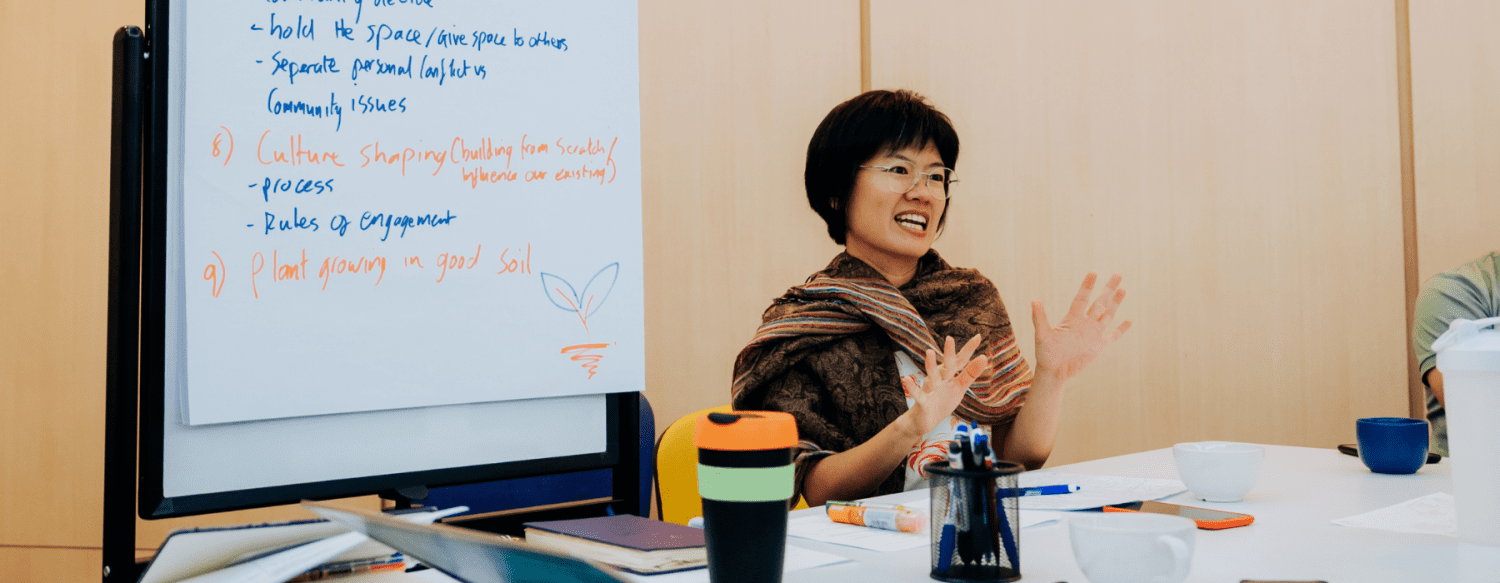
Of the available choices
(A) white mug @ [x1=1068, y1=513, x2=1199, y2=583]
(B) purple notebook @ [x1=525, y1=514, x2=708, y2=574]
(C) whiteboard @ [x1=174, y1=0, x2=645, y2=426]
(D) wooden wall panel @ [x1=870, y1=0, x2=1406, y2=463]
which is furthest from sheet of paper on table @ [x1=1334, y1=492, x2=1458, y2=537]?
(D) wooden wall panel @ [x1=870, y1=0, x2=1406, y2=463]

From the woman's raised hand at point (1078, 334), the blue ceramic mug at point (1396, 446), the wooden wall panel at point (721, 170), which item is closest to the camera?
the blue ceramic mug at point (1396, 446)

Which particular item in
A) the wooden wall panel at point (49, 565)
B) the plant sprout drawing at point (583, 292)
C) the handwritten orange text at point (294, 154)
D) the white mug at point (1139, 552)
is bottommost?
the wooden wall panel at point (49, 565)

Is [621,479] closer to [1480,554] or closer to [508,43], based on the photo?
[508,43]

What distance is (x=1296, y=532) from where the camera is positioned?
93 centimetres

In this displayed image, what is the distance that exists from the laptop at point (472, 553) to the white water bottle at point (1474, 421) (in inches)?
29.6

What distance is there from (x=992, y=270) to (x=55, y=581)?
245 centimetres

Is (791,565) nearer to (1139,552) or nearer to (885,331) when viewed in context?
(1139,552)

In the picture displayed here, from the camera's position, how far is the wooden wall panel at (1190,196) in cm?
267

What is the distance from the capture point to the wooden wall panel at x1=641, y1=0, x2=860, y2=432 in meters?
2.48

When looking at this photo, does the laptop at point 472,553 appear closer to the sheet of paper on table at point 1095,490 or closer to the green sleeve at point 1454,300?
the sheet of paper on table at point 1095,490

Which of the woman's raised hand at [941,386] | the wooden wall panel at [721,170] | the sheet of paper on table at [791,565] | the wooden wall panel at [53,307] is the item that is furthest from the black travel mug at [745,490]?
the wooden wall panel at [53,307]

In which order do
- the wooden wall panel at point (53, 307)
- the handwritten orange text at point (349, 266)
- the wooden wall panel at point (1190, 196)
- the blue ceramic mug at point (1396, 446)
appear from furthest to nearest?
the wooden wall panel at point (1190, 196), the wooden wall panel at point (53, 307), the blue ceramic mug at point (1396, 446), the handwritten orange text at point (349, 266)

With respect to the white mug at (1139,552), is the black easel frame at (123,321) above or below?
above

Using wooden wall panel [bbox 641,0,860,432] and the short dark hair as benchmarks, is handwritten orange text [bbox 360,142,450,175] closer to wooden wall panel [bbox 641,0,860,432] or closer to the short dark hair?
the short dark hair
